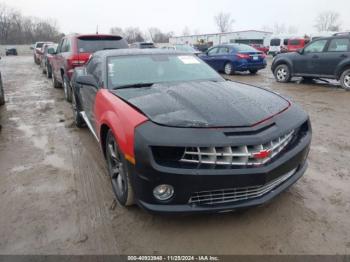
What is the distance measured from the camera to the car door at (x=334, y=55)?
9.48 metres

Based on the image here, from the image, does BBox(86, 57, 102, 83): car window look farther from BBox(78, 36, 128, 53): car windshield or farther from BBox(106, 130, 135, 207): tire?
BBox(78, 36, 128, 53): car windshield

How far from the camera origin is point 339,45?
381 inches

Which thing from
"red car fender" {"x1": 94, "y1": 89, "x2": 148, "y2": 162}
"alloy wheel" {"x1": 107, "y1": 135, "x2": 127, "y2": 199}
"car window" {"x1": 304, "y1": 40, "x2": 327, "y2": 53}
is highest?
"car window" {"x1": 304, "y1": 40, "x2": 327, "y2": 53}

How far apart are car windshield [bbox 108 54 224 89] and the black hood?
292 millimetres

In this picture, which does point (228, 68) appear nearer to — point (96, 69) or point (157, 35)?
point (96, 69)

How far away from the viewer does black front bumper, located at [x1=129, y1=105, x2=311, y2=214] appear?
90.1 inches

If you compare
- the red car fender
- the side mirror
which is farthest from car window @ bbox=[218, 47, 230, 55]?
the red car fender

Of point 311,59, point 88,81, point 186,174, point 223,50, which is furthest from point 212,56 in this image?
point 186,174

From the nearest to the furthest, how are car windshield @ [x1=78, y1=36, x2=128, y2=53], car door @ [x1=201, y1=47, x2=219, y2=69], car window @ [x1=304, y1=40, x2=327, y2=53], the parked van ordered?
car windshield @ [x1=78, y1=36, x2=128, y2=53] < car window @ [x1=304, y1=40, x2=327, y2=53] < car door @ [x1=201, y1=47, x2=219, y2=69] < the parked van

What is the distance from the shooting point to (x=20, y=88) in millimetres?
11203

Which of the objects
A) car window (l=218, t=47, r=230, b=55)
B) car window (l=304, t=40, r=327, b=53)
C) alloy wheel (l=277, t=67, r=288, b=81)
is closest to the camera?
car window (l=304, t=40, r=327, b=53)

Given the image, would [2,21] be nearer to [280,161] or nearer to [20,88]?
[20,88]

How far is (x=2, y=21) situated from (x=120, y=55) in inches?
3359

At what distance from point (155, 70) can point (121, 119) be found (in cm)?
139
